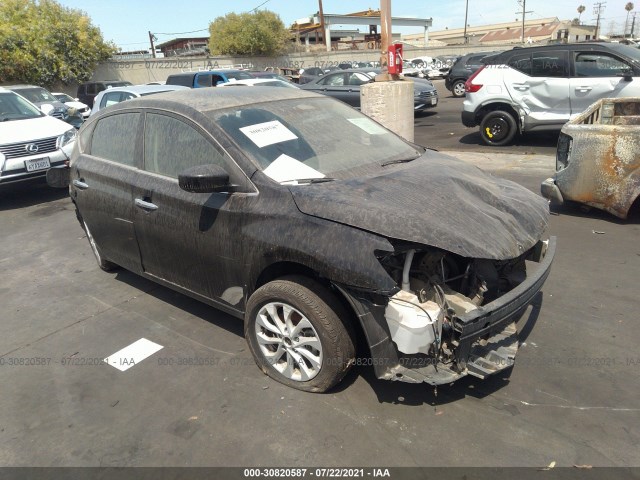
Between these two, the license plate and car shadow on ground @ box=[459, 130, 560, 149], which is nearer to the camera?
the license plate

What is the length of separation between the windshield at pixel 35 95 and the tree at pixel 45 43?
14.2 m

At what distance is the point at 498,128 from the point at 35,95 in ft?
41.7

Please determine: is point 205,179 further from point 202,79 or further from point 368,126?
point 202,79

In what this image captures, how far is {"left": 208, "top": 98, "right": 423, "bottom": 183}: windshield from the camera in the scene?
307cm

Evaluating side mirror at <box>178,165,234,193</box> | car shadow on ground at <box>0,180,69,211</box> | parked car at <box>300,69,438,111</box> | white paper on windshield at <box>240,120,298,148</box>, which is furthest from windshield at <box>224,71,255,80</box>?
side mirror at <box>178,165,234,193</box>

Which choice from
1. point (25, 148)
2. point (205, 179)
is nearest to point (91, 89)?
point (25, 148)

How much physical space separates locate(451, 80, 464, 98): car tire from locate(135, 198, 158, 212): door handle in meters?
19.1

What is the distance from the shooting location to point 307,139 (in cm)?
338

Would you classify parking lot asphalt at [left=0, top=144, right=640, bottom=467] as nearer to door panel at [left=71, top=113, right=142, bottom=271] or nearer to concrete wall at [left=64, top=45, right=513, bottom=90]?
door panel at [left=71, top=113, right=142, bottom=271]

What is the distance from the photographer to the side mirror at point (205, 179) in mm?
2848

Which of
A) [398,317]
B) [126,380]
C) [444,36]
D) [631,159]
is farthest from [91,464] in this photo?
[444,36]

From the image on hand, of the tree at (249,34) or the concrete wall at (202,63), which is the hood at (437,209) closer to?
the concrete wall at (202,63)

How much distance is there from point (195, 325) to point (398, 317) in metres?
1.94

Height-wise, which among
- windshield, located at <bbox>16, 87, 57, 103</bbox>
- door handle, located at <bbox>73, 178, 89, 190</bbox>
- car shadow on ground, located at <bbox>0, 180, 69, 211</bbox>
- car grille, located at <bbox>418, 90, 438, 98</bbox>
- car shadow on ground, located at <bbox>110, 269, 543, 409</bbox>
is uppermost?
windshield, located at <bbox>16, 87, 57, 103</bbox>
